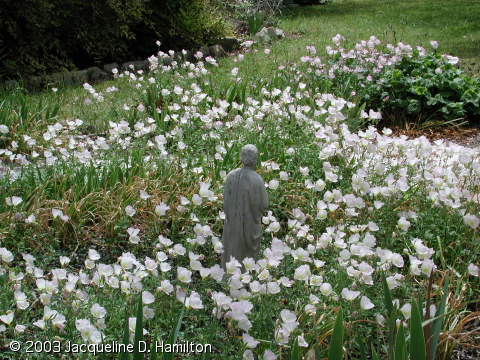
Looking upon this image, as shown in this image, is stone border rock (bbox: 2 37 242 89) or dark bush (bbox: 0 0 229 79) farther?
dark bush (bbox: 0 0 229 79)

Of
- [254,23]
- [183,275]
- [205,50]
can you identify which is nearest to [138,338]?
[183,275]

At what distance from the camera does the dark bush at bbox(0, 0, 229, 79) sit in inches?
301

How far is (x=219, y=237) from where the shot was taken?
11.8 ft

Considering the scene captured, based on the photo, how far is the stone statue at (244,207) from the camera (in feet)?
9.50

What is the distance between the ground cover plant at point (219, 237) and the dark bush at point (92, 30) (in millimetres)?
2266

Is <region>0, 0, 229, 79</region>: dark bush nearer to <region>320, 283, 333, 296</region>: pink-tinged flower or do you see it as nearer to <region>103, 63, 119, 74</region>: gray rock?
<region>103, 63, 119, 74</region>: gray rock

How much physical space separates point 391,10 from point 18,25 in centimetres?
880

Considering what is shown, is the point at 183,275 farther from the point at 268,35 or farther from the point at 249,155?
the point at 268,35

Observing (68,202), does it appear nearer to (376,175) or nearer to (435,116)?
(376,175)

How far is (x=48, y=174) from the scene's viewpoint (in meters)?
4.01

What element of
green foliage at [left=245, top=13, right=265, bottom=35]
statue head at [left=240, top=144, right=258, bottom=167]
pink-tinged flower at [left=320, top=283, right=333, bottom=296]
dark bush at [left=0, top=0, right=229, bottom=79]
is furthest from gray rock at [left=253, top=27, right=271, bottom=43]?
pink-tinged flower at [left=320, top=283, right=333, bottom=296]

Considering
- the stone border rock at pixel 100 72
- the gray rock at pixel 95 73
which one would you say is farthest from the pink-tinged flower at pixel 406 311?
the gray rock at pixel 95 73

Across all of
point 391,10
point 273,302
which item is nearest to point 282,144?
point 273,302

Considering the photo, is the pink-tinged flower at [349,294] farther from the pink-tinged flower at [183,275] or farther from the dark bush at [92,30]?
the dark bush at [92,30]
